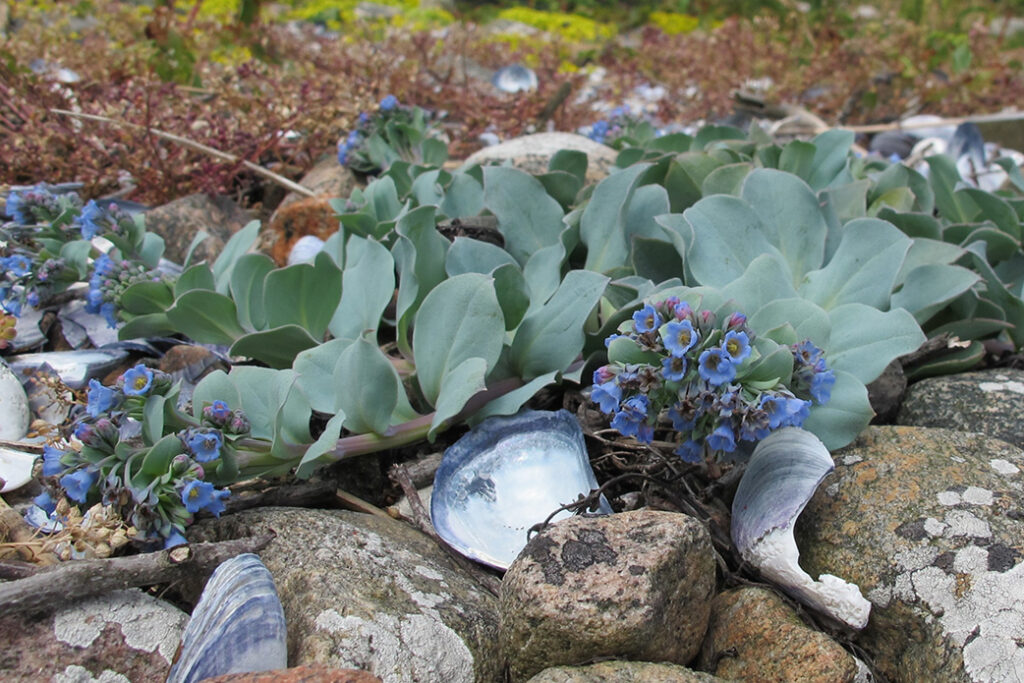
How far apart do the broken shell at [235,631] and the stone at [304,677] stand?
2.8 inches

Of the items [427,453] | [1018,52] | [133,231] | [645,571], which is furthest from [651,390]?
[1018,52]

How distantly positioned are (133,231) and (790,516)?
173cm

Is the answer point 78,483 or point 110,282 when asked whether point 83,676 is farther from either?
point 110,282

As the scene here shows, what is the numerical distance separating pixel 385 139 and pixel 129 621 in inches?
83.1

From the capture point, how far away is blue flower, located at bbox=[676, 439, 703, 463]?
1469 mm

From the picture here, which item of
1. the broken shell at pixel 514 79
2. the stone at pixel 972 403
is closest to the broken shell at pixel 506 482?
the stone at pixel 972 403

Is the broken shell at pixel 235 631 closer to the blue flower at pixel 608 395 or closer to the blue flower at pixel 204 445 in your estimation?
the blue flower at pixel 204 445

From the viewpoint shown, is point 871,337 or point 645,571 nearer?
point 645,571

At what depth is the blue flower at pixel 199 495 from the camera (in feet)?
4.68

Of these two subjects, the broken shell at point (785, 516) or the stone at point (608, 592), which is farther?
the broken shell at point (785, 516)

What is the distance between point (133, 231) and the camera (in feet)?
7.25

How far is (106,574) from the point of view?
135 cm

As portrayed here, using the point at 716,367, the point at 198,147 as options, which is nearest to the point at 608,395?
the point at 716,367

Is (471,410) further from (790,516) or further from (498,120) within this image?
(498,120)
